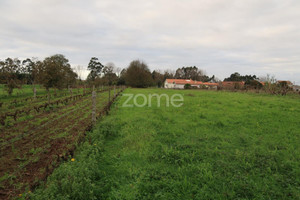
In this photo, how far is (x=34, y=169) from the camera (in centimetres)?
396

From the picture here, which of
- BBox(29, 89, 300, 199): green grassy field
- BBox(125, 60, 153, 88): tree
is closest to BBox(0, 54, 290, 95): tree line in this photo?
BBox(125, 60, 153, 88): tree

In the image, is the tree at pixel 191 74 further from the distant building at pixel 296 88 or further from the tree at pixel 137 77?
the distant building at pixel 296 88

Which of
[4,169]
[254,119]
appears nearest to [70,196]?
[4,169]

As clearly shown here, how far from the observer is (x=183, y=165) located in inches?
154

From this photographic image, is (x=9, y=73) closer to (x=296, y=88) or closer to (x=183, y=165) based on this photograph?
(x=183, y=165)

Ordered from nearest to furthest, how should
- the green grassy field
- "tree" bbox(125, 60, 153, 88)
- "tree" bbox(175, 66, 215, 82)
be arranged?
the green grassy field → "tree" bbox(125, 60, 153, 88) → "tree" bbox(175, 66, 215, 82)

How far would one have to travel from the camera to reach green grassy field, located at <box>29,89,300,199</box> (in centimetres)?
301

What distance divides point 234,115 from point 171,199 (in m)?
6.90

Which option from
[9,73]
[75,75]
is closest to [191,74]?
[75,75]

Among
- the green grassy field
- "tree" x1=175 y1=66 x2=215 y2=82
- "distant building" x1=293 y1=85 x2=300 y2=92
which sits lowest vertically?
the green grassy field

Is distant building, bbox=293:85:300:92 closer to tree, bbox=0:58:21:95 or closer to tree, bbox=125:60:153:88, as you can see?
tree, bbox=0:58:21:95

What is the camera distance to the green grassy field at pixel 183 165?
9.88 feet

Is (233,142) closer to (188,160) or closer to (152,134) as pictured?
(188,160)

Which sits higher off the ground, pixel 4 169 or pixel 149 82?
pixel 149 82
